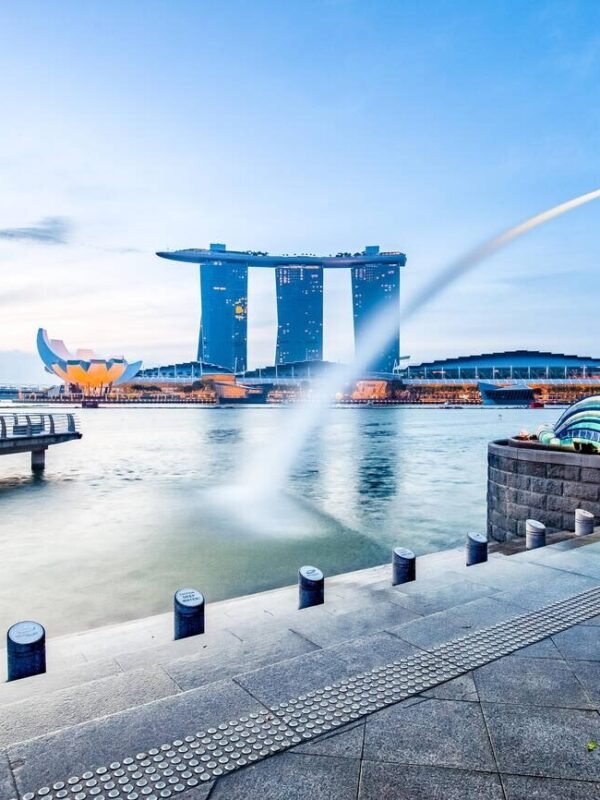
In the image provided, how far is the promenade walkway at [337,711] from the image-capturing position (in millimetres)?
3646

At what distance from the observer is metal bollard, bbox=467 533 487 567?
9883 millimetres

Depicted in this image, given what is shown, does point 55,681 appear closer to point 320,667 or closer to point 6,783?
point 6,783

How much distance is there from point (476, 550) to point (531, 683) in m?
5.10

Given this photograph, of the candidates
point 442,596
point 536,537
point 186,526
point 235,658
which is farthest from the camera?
point 186,526

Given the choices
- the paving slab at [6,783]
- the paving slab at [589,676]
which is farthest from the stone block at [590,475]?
the paving slab at [6,783]

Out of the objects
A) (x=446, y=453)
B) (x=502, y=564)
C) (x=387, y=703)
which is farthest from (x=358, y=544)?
(x=446, y=453)

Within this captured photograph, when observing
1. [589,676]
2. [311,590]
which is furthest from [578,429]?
[589,676]

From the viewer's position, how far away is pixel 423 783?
11.9ft

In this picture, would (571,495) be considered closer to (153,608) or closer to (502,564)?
(502,564)

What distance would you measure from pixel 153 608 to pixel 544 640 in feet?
26.6

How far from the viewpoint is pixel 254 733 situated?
4.19 metres

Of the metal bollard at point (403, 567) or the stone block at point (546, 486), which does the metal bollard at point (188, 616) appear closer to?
the metal bollard at point (403, 567)

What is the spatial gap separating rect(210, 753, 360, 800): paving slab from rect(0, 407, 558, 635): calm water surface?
315 inches

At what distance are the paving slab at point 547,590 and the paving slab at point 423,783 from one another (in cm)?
355
